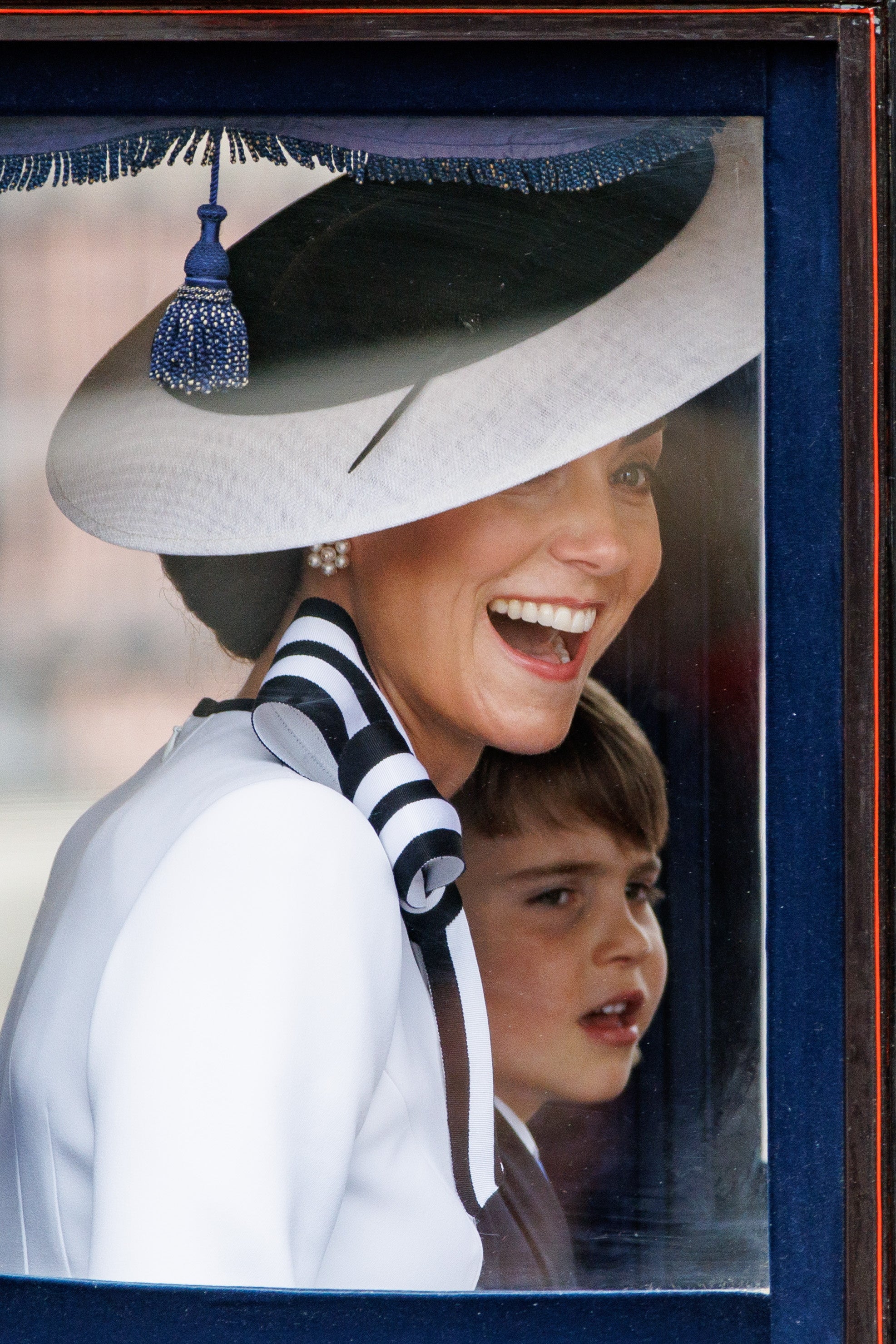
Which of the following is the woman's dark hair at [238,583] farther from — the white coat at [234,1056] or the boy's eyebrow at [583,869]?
the boy's eyebrow at [583,869]

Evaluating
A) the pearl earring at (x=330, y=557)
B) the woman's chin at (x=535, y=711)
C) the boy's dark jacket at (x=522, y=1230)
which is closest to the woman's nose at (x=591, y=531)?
the woman's chin at (x=535, y=711)

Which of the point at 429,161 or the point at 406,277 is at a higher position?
the point at 429,161

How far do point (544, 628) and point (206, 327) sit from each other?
623mm

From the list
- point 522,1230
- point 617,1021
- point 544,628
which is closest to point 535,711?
point 544,628

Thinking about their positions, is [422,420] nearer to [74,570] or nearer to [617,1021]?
[74,570]

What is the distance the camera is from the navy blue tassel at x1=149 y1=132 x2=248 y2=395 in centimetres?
172

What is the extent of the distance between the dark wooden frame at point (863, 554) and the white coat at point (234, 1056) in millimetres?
563

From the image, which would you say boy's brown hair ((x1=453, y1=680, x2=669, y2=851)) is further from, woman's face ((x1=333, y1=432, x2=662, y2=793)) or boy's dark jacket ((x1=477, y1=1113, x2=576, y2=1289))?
boy's dark jacket ((x1=477, y1=1113, x2=576, y2=1289))

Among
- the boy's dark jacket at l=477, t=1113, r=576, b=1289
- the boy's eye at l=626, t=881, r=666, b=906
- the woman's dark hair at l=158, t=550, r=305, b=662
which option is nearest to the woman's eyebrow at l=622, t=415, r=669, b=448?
the woman's dark hair at l=158, t=550, r=305, b=662

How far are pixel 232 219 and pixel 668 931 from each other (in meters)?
1.15

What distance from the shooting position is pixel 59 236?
174cm

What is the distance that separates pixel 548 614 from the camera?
175cm

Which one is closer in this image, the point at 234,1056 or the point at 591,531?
the point at 234,1056

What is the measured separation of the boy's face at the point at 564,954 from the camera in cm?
173
